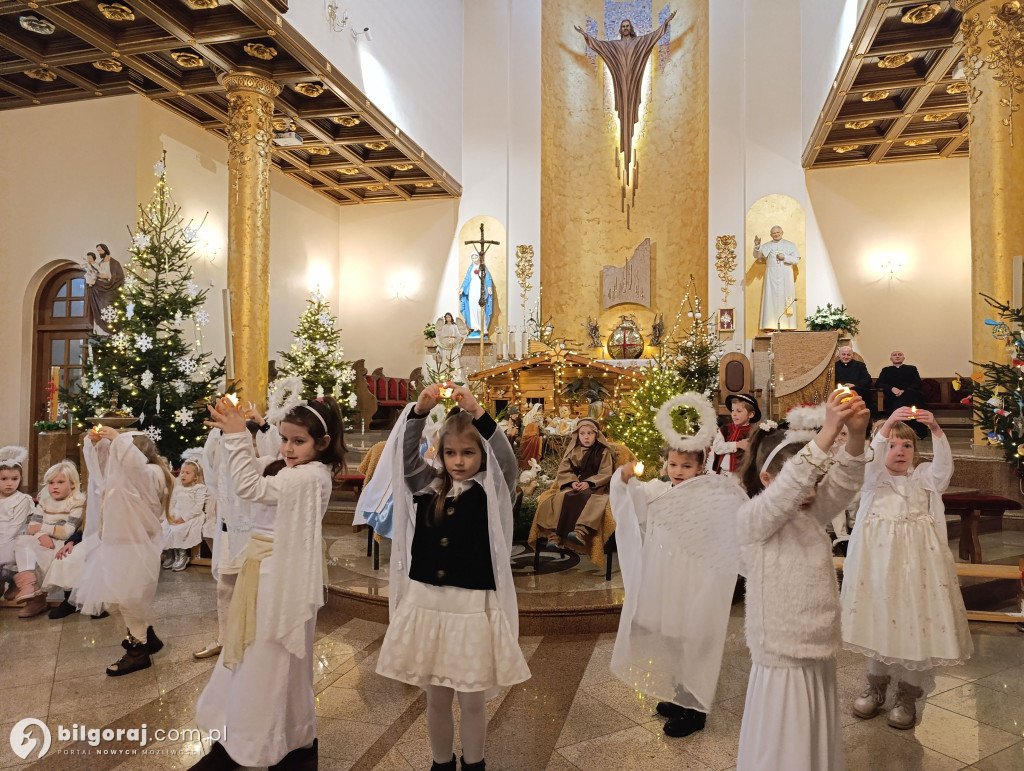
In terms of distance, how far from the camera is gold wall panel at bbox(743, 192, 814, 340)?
45.1 feet

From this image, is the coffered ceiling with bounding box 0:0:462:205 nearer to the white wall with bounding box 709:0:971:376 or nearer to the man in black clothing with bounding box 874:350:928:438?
the white wall with bounding box 709:0:971:376

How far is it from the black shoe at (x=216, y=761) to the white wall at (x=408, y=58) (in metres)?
8.83

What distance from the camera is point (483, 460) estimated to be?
280cm

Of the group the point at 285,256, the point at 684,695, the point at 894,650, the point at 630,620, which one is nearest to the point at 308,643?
the point at 630,620

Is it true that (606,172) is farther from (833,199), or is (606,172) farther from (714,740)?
(714,740)

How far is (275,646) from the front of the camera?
111 inches

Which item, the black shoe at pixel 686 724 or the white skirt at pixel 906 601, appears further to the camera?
the white skirt at pixel 906 601

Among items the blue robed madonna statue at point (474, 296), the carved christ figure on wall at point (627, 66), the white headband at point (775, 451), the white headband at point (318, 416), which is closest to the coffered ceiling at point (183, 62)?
the blue robed madonna statue at point (474, 296)

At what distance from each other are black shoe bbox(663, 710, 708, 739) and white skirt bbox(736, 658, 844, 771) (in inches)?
34.5

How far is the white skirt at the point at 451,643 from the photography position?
257 cm

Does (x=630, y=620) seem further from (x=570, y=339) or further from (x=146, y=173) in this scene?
(x=570, y=339)

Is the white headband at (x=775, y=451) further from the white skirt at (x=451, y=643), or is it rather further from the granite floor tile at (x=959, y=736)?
the granite floor tile at (x=959, y=736)

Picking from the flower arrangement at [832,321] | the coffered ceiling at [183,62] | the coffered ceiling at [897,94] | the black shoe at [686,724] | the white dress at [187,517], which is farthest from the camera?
the flower arrangement at [832,321]

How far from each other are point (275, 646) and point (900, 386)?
988 centimetres
